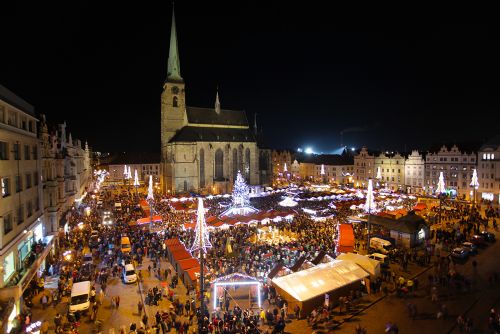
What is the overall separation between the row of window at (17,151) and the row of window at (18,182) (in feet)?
3.68

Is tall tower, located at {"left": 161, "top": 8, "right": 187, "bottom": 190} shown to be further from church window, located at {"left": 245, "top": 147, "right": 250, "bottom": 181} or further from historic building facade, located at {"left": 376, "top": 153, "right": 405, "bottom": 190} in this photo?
historic building facade, located at {"left": 376, "top": 153, "right": 405, "bottom": 190}

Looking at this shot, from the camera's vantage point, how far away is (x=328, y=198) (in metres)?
48.5

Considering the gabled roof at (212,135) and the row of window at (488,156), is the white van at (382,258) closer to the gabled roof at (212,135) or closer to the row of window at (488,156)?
the row of window at (488,156)

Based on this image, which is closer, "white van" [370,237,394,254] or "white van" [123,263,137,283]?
"white van" [123,263,137,283]

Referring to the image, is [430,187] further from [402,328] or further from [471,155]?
[402,328]

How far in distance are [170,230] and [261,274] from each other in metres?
14.1

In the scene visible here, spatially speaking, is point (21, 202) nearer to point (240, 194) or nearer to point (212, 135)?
point (240, 194)

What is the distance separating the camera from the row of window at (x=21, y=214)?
15796 millimetres

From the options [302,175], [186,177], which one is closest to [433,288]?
[186,177]

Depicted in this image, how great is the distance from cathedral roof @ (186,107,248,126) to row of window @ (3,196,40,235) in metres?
48.3

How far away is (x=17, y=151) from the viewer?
17.7 m

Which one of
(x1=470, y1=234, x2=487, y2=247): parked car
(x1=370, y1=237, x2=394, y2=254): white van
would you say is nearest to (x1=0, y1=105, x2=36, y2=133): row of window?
(x1=370, y1=237, x2=394, y2=254): white van

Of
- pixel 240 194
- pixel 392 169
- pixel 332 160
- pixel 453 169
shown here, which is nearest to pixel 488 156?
pixel 453 169

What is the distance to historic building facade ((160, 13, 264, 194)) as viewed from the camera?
204ft
